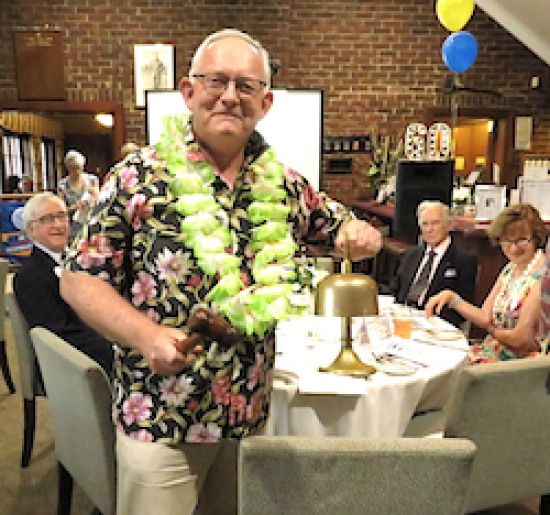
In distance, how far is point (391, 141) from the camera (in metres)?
7.02

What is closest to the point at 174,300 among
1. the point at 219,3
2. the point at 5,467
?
the point at 5,467

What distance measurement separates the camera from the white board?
4504 mm

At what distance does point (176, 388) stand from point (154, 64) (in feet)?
19.1

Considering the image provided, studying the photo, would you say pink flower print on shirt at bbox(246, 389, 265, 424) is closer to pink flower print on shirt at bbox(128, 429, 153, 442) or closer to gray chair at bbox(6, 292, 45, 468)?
pink flower print on shirt at bbox(128, 429, 153, 442)

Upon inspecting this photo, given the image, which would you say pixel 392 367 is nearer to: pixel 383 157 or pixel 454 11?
pixel 454 11

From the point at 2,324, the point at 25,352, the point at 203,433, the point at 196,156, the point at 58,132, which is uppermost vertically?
the point at 58,132

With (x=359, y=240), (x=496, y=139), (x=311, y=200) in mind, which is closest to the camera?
(x=359, y=240)

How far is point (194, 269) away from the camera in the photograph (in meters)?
1.29

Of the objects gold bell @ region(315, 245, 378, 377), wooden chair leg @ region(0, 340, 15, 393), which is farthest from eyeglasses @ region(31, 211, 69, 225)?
gold bell @ region(315, 245, 378, 377)

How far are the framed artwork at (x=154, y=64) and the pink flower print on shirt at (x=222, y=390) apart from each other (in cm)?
571

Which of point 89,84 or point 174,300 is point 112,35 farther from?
point 174,300

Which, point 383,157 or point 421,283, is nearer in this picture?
point 421,283

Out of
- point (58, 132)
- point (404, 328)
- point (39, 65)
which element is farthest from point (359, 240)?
point (58, 132)

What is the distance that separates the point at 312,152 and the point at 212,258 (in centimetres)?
348
